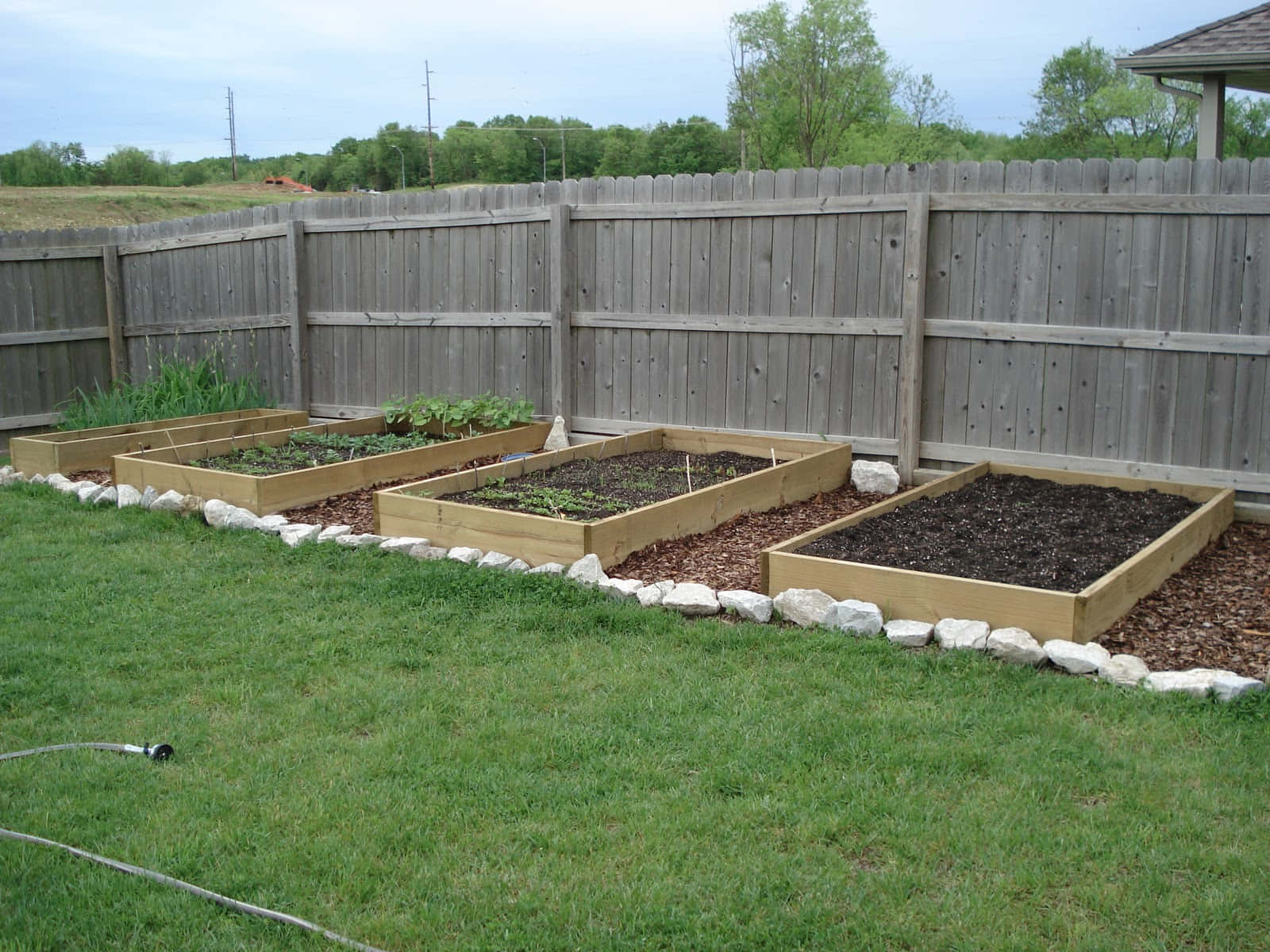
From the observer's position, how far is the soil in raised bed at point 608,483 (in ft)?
19.4

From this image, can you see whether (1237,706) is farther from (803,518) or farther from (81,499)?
(81,499)

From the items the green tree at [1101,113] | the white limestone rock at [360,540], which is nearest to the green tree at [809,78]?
the green tree at [1101,113]

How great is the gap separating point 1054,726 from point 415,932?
212 cm

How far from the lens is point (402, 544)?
220 inches

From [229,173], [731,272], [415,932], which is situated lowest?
[415,932]

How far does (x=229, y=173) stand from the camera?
45125 mm

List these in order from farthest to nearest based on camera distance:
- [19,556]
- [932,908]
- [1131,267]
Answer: [1131,267], [19,556], [932,908]

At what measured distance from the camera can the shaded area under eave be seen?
9.02 meters

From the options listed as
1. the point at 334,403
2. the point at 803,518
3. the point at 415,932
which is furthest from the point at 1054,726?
the point at 334,403

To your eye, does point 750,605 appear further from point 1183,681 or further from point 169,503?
point 169,503

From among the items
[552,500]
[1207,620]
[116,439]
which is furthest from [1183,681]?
[116,439]

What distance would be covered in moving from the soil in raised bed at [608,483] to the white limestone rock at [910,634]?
1.87m

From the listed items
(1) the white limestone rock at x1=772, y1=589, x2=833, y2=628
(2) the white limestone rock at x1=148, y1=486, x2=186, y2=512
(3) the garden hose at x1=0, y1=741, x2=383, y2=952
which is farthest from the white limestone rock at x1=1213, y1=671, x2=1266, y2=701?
(2) the white limestone rock at x1=148, y1=486, x2=186, y2=512

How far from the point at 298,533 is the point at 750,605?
8.73 ft
